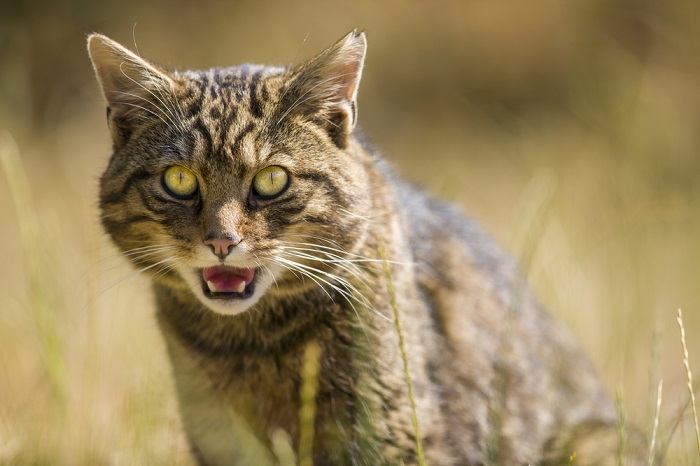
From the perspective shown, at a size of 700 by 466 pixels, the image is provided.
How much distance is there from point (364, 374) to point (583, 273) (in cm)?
245

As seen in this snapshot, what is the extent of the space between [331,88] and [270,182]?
1.29 feet

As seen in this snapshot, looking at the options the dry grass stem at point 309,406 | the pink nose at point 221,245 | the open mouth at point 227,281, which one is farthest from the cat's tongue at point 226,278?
the dry grass stem at point 309,406

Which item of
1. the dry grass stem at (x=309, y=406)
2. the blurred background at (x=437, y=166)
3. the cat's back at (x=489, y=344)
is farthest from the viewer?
the blurred background at (x=437, y=166)

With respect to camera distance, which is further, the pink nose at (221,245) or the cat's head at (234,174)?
the cat's head at (234,174)

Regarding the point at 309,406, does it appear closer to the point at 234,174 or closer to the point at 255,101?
the point at 234,174

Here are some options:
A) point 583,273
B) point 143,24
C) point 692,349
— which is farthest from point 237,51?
point 692,349

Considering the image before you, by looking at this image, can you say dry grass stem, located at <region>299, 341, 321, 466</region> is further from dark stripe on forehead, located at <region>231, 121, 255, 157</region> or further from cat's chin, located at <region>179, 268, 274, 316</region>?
dark stripe on forehead, located at <region>231, 121, 255, 157</region>

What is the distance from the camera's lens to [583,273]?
5.12 m

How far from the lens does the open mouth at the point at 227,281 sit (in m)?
2.88

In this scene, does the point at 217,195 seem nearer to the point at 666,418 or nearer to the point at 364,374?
the point at 364,374

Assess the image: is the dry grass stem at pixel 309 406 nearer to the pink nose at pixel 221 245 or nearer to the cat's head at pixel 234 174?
the cat's head at pixel 234 174

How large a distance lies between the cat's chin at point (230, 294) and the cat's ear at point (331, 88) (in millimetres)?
532

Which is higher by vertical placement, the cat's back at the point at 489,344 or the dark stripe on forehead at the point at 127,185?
the dark stripe on forehead at the point at 127,185

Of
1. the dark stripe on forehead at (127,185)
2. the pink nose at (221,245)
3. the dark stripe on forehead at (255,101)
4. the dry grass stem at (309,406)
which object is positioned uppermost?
the dark stripe on forehead at (255,101)
